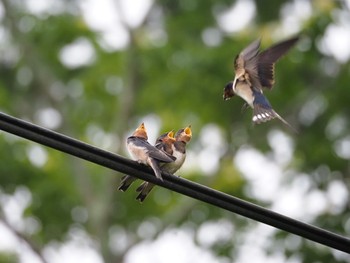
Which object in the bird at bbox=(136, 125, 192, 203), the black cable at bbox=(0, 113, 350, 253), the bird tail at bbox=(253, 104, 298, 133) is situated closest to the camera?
the black cable at bbox=(0, 113, 350, 253)

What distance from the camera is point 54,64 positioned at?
17203mm

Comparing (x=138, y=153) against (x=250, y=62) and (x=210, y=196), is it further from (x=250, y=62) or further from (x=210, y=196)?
(x=250, y=62)

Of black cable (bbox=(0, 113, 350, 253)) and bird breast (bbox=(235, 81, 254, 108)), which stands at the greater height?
bird breast (bbox=(235, 81, 254, 108))

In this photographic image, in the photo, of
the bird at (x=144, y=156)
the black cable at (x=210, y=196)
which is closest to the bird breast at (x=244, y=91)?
the bird at (x=144, y=156)

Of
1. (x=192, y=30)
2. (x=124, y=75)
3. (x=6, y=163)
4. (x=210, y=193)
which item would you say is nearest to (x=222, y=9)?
(x=192, y=30)

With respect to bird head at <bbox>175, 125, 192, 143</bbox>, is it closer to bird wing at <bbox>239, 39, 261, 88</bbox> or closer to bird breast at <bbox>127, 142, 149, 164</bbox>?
bird breast at <bbox>127, 142, 149, 164</bbox>

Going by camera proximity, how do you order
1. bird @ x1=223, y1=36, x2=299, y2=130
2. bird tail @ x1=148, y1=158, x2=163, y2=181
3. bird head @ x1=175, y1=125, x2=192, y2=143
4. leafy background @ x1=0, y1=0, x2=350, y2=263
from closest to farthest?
bird tail @ x1=148, y1=158, x2=163, y2=181
bird head @ x1=175, y1=125, x2=192, y2=143
bird @ x1=223, y1=36, x2=299, y2=130
leafy background @ x1=0, y1=0, x2=350, y2=263

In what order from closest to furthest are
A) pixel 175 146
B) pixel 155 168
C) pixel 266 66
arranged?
pixel 155 168, pixel 175 146, pixel 266 66

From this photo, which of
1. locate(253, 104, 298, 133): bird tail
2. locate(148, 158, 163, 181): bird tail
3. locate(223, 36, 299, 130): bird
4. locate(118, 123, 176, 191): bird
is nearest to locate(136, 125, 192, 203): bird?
locate(118, 123, 176, 191): bird

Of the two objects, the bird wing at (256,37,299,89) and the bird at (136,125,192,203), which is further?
the bird wing at (256,37,299,89)

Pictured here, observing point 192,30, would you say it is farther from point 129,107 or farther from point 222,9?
point 129,107

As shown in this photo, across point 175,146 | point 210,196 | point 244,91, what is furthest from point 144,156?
point 244,91

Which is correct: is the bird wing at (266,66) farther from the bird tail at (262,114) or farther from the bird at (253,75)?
the bird tail at (262,114)

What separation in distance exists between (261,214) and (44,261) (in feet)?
33.0
